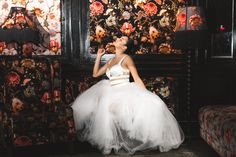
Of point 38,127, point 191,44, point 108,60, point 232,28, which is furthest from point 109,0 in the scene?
point 38,127

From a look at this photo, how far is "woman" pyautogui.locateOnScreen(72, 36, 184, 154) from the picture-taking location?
4.31 m

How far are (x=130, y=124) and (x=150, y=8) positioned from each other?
78.7 inches

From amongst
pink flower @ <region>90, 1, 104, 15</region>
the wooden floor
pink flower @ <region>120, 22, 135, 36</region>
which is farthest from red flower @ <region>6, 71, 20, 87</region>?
pink flower @ <region>120, 22, 135, 36</region>

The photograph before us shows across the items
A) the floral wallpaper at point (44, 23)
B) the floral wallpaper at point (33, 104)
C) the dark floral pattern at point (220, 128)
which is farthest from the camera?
the floral wallpaper at point (44, 23)

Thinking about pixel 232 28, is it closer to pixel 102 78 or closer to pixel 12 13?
pixel 102 78

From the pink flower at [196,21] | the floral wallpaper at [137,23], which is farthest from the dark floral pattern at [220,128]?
the floral wallpaper at [137,23]

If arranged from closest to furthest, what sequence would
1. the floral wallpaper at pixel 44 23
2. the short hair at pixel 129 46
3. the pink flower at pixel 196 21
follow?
the pink flower at pixel 196 21 < the short hair at pixel 129 46 < the floral wallpaper at pixel 44 23

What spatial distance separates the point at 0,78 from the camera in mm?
4320

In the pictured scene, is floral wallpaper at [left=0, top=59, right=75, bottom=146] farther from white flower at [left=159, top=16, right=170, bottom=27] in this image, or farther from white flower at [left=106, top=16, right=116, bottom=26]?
white flower at [left=159, top=16, right=170, bottom=27]

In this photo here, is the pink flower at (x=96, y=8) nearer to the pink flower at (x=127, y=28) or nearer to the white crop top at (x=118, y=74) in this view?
the pink flower at (x=127, y=28)

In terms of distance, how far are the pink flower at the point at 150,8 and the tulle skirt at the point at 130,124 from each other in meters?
Answer: 1.44

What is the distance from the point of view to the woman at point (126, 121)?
4309 mm

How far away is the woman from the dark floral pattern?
0.39 meters

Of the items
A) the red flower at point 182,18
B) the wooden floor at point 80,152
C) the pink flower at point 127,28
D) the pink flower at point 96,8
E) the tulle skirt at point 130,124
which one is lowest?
the wooden floor at point 80,152
